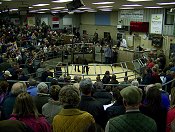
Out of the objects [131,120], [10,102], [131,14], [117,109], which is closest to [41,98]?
[10,102]

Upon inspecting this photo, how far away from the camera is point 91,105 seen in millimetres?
3293

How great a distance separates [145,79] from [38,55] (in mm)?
7957

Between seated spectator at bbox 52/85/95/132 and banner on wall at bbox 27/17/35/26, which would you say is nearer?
seated spectator at bbox 52/85/95/132

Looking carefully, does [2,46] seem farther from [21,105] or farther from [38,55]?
[21,105]

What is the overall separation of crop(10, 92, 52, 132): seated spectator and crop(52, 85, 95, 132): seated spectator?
137mm

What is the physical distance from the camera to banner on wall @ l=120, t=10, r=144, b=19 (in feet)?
63.6

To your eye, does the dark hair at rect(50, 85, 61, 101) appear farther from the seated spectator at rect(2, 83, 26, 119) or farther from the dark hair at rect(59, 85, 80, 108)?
the dark hair at rect(59, 85, 80, 108)

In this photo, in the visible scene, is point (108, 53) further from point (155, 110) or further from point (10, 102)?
point (155, 110)

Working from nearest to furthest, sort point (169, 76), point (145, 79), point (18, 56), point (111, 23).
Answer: point (169, 76) < point (145, 79) < point (18, 56) < point (111, 23)

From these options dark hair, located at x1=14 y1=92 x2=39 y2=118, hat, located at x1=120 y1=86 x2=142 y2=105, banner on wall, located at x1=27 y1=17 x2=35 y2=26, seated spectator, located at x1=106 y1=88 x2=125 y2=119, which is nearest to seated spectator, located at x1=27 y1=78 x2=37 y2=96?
seated spectator, located at x1=106 y1=88 x2=125 y2=119

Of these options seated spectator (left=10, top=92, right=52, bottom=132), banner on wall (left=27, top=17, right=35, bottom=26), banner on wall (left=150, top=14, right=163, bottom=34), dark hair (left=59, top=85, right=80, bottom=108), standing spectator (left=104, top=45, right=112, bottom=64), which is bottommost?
standing spectator (left=104, top=45, right=112, bottom=64)

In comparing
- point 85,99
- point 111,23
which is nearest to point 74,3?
point 85,99

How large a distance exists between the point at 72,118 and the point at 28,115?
1.39ft

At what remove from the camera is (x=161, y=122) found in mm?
3074
